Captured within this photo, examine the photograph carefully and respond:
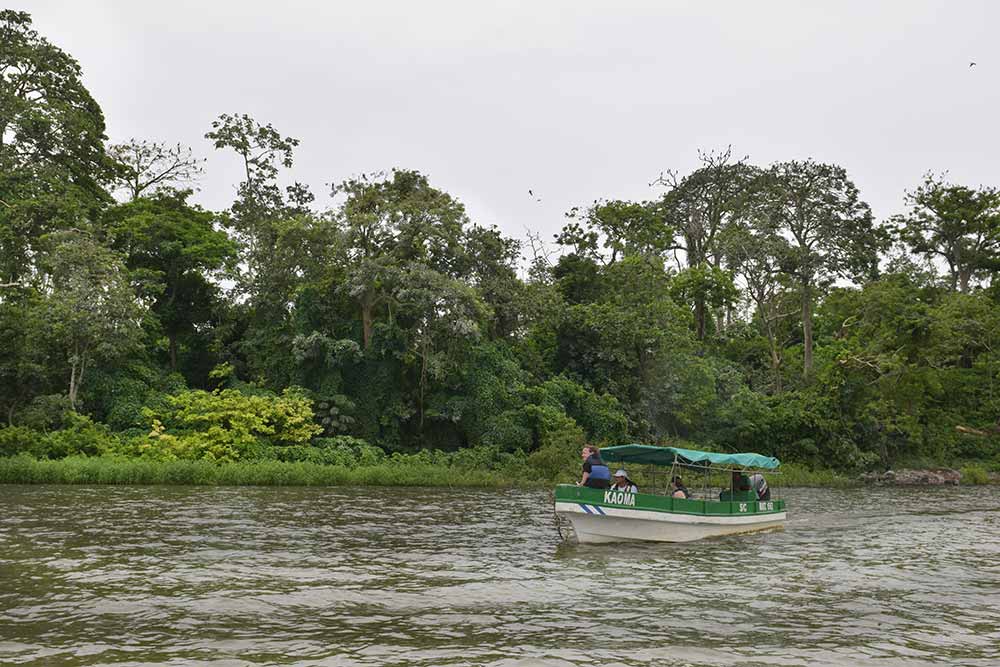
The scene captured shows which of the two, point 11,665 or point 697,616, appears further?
point 697,616

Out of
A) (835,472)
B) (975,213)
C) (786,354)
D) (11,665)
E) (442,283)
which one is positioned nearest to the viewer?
(11,665)

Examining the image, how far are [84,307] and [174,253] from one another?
9.25 metres

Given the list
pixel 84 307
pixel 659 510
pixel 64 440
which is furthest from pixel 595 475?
pixel 84 307

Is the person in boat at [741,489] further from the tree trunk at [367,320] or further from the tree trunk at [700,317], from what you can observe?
the tree trunk at [700,317]

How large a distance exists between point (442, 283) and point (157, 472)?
14.5 meters

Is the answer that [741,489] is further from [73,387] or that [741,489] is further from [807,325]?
[807,325]

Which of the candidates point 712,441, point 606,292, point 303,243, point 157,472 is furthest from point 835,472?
point 157,472

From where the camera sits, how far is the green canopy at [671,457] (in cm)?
2236

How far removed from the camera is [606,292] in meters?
49.4

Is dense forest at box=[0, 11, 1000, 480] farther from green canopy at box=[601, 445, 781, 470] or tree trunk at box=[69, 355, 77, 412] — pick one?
green canopy at box=[601, 445, 781, 470]

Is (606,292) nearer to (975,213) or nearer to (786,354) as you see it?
(786,354)

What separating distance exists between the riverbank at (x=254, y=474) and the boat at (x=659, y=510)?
41.0ft

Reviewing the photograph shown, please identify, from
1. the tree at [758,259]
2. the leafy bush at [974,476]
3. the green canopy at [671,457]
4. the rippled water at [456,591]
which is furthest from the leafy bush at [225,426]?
the leafy bush at [974,476]

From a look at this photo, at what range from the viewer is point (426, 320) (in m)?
40.0
